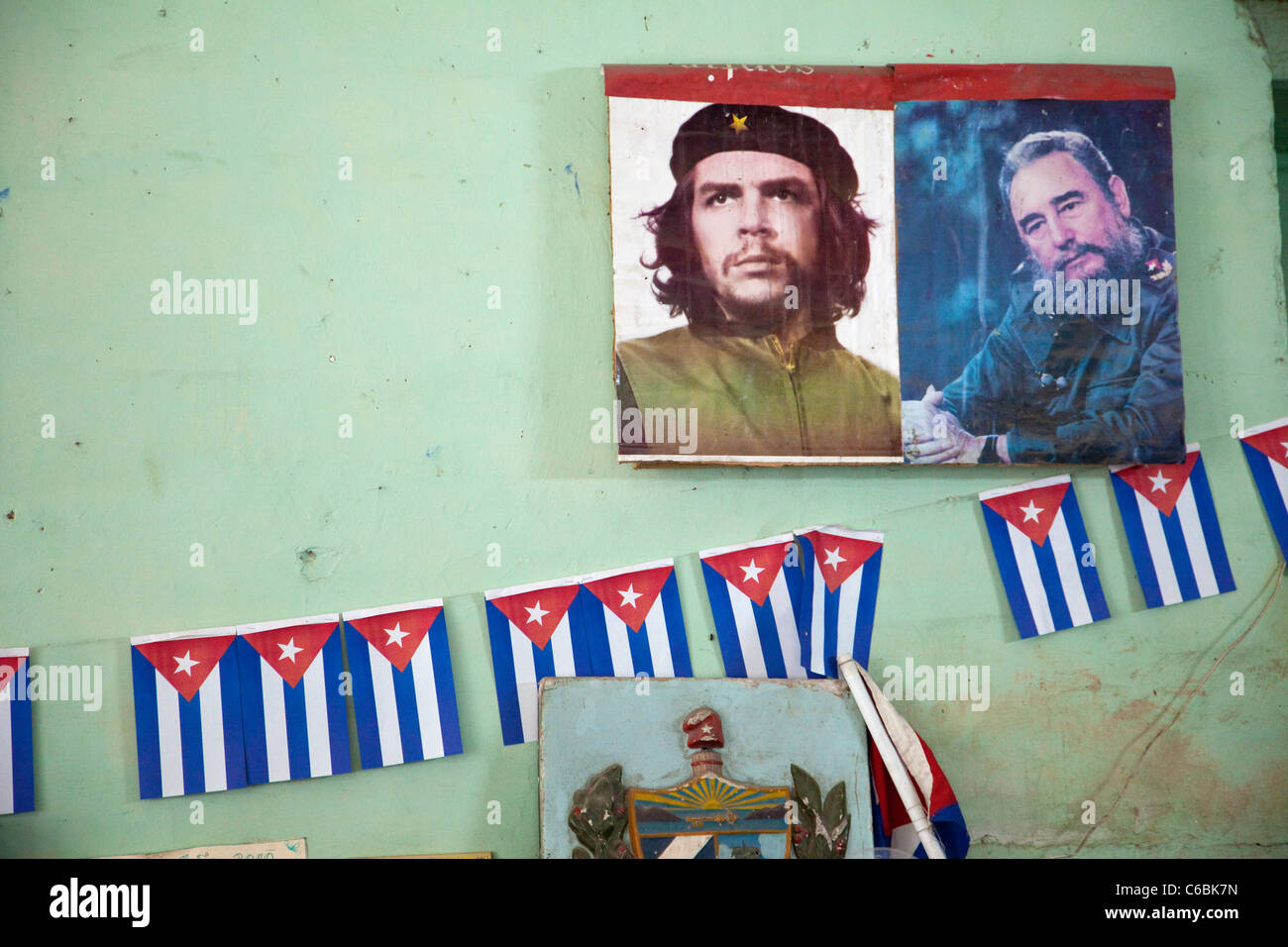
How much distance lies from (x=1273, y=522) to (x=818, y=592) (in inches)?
60.8

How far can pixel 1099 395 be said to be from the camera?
338cm

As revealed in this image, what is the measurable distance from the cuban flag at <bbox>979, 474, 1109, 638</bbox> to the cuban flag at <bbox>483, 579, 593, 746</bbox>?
1.39m

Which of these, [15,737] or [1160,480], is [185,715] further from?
[1160,480]

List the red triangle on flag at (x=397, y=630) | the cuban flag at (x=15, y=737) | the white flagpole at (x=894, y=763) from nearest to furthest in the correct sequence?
the white flagpole at (x=894, y=763) < the cuban flag at (x=15, y=737) < the red triangle on flag at (x=397, y=630)

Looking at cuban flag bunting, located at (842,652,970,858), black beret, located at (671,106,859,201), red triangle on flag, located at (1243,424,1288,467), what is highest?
black beret, located at (671,106,859,201)

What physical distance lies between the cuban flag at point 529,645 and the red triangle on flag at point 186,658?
82cm

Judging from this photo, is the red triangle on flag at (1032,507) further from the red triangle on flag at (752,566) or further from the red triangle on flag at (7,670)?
the red triangle on flag at (7,670)

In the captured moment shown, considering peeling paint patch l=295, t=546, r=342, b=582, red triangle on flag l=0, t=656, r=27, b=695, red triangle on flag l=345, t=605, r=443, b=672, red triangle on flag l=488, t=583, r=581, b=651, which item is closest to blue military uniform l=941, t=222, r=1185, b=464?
red triangle on flag l=488, t=583, r=581, b=651

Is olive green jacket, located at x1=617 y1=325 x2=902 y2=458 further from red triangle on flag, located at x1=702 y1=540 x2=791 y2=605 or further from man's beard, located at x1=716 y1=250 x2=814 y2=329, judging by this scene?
red triangle on flag, located at x1=702 y1=540 x2=791 y2=605

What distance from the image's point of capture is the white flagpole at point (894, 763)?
2980 millimetres

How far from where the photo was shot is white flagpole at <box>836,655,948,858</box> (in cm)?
298

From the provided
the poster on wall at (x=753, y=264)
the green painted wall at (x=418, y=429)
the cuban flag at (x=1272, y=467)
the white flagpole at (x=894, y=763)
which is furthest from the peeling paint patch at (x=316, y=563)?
the cuban flag at (x=1272, y=467)

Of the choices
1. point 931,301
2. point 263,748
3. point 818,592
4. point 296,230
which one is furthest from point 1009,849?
point 296,230
